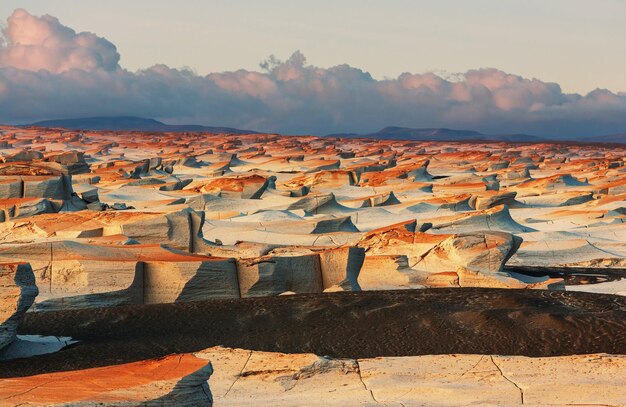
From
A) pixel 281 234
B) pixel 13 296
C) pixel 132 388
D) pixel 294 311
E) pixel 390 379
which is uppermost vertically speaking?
pixel 132 388

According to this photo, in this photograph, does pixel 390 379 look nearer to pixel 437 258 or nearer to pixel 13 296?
pixel 13 296

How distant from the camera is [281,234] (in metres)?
25.4

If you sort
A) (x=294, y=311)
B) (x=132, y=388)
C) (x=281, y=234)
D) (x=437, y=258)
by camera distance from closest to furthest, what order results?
(x=132, y=388) < (x=294, y=311) < (x=437, y=258) < (x=281, y=234)

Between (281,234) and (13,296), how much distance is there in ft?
45.8

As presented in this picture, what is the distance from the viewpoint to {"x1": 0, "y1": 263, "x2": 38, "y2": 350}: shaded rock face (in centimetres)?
1173

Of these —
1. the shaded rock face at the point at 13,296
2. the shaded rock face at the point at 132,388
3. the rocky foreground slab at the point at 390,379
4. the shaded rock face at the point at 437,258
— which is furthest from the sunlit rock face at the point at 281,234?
the shaded rock face at the point at 132,388

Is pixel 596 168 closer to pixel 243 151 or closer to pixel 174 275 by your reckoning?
pixel 243 151

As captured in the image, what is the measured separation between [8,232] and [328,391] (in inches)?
456

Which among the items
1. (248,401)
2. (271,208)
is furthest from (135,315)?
→ (271,208)

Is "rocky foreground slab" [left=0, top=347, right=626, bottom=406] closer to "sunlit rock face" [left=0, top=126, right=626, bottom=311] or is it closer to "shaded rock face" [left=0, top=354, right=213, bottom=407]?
"shaded rock face" [left=0, top=354, right=213, bottom=407]

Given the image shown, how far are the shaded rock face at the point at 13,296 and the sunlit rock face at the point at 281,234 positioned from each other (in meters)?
2.75

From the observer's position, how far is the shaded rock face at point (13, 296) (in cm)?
1173

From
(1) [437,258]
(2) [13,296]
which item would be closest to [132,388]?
(2) [13,296]

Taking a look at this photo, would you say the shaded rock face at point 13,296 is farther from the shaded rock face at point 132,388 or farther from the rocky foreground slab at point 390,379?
the shaded rock face at point 132,388
